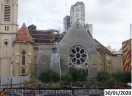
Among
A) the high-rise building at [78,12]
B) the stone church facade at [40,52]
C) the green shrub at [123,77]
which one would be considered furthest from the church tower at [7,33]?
the high-rise building at [78,12]

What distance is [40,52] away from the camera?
240 ft

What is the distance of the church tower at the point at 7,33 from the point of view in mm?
72875

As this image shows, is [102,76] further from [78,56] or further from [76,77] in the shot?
[78,56]

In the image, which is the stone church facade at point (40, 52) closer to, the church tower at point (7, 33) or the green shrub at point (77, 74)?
the church tower at point (7, 33)

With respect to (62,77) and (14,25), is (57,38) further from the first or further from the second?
(62,77)

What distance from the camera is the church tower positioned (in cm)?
7288

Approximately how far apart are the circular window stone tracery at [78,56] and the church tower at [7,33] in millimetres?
12148

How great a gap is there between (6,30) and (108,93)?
211ft

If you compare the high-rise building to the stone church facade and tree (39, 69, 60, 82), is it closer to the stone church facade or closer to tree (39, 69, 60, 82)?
the stone church facade

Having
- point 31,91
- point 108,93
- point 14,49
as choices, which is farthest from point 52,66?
point 108,93

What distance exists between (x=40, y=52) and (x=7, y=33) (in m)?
7.72

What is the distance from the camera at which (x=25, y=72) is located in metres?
69.1

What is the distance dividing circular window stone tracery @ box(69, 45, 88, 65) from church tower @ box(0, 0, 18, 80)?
39.9ft

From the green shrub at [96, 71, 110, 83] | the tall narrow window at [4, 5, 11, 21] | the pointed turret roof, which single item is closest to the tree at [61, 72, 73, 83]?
the green shrub at [96, 71, 110, 83]
